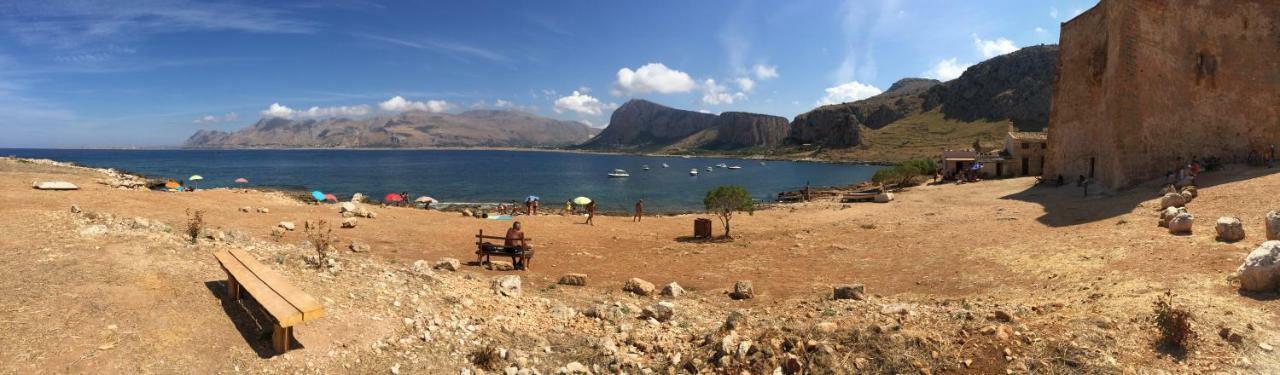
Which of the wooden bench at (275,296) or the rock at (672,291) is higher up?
the wooden bench at (275,296)

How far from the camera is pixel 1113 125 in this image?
82.8 ft

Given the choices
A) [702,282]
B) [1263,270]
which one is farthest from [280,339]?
[1263,270]

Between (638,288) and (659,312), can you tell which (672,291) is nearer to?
(638,288)

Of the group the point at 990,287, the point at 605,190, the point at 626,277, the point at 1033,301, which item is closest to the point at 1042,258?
the point at 990,287

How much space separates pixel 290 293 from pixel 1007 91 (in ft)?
626

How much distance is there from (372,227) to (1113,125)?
32153 mm

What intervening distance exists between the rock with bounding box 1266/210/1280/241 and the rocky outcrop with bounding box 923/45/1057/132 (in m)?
159

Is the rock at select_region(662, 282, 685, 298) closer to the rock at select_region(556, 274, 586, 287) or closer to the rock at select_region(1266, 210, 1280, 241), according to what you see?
the rock at select_region(556, 274, 586, 287)

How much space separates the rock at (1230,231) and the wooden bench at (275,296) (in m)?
17.4

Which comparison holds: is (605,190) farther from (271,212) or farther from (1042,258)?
(1042,258)

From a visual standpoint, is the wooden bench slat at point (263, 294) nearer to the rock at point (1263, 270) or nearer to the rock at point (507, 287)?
the rock at point (507, 287)

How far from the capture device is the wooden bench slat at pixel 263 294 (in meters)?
6.38

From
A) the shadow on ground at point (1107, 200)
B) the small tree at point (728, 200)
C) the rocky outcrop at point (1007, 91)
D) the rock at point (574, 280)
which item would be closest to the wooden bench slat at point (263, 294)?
the rock at point (574, 280)

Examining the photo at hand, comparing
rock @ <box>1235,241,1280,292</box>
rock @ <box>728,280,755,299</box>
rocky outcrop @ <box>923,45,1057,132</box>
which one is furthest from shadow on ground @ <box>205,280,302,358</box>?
rocky outcrop @ <box>923,45,1057,132</box>
